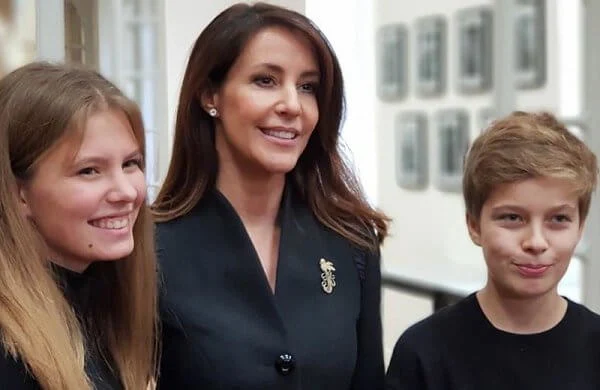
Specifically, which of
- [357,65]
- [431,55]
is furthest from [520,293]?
[431,55]

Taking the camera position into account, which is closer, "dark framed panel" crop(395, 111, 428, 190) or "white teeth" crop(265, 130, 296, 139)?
"white teeth" crop(265, 130, 296, 139)

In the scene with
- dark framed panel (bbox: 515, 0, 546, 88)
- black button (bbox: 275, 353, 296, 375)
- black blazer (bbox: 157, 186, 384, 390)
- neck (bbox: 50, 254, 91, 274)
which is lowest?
black button (bbox: 275, 353, 296, 375)

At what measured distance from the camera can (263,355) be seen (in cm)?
153

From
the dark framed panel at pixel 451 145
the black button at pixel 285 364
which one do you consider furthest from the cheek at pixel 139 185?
the dark framed panel at pixel 451 145

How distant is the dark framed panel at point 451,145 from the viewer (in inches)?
169

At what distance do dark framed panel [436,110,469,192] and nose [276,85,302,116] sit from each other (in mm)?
2792

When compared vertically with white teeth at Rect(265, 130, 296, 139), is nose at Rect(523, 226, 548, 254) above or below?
below

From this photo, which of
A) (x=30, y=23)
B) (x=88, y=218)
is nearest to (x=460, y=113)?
(x=30, y=23)

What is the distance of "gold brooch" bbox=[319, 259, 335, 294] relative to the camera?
5.37 feet

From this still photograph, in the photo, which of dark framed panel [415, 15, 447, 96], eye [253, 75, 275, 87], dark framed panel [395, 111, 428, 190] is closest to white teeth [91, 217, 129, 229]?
eye [253, 75, 275, 87]

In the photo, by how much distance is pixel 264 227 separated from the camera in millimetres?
1667

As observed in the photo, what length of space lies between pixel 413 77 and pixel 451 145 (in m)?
0.44

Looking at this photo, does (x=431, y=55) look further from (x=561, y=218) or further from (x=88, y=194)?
(x=88, y=194)

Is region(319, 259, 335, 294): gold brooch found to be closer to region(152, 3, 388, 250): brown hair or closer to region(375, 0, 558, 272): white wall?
region(152, 3, 388, 250): brown hair
